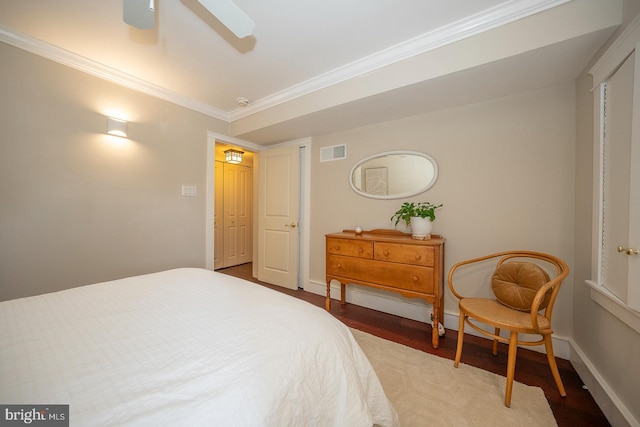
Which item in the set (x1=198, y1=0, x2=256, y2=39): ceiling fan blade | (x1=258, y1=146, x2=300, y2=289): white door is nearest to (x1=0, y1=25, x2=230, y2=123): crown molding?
(x1=258, y1=146, x2=300, y2=289): white door

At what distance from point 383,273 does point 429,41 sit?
6.57 feet

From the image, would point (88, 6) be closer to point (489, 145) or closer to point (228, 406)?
point (228, 406)

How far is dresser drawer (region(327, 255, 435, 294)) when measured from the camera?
2.04 metres

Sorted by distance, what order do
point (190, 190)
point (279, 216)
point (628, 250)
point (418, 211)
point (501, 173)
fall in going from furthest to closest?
point (279, 216)
point (190, 190)
point (418, 211)
point (501, 173)
point (628, 250)

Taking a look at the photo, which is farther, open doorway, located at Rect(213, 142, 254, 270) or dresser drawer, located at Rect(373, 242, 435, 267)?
open doorway, located at Rect(213, 142, 254, 270)

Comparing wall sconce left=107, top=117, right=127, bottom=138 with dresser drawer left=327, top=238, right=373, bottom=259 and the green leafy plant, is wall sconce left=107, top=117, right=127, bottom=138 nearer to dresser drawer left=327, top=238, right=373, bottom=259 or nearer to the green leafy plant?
dresser drawer left=327, top=238, right=373, bottom=259

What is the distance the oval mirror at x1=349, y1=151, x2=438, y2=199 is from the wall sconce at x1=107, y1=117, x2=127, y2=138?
2505 mm

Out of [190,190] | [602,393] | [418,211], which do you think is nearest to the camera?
[602,393]

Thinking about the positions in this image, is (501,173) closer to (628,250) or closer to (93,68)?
(628,250)

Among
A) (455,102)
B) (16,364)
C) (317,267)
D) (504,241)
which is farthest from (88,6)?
(504,241)

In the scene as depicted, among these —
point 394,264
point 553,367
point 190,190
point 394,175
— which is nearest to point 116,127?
point 190,190

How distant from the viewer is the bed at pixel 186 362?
0.59m

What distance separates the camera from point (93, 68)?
2.18 metres

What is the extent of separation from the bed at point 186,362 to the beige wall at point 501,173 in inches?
71.3
